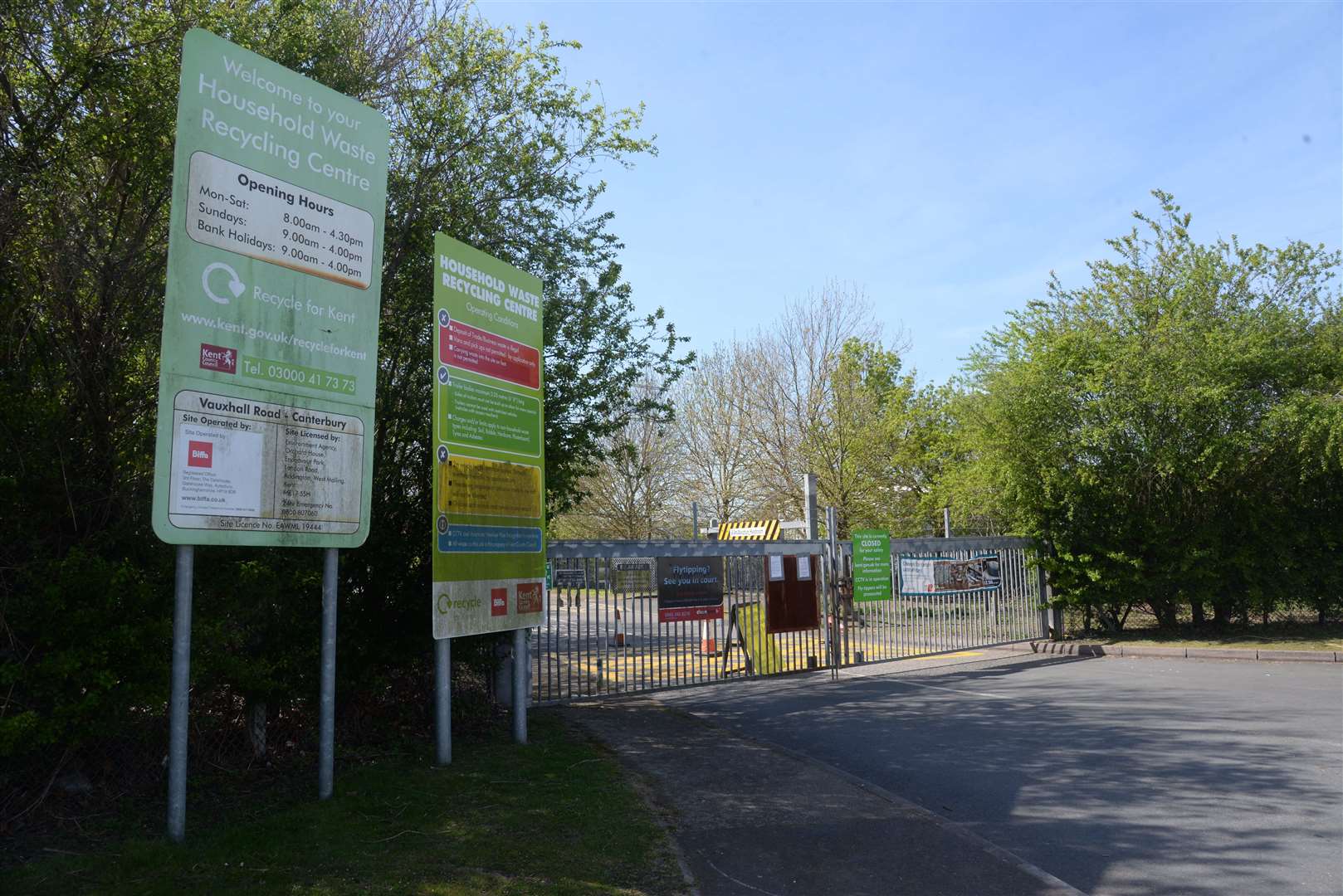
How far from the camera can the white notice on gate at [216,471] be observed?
5.57 m

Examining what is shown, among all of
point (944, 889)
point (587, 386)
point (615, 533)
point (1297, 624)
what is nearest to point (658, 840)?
point (944, 889)

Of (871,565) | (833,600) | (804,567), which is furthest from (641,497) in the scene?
(804,567)

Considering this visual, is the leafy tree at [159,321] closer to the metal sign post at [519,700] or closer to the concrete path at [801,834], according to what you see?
the metal sign post at [519,700]

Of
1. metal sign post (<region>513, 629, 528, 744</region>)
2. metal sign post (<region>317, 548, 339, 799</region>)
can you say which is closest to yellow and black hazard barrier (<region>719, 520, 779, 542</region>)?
metal sign post (<region>513, 629, 528, 744</region>)

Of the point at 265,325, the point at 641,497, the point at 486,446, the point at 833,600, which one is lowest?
the point at 833,600

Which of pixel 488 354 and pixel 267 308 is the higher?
pixel 488 354

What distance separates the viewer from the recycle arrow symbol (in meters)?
5.80

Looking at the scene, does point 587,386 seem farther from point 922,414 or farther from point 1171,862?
point 922,414

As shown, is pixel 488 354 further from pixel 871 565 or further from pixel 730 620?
pixel 871 565

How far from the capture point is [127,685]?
5.67m

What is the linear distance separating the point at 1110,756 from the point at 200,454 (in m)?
7.85

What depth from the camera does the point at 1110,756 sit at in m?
8.26

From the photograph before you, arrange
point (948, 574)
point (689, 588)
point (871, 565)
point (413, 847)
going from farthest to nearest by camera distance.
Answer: point (948, 574), point (871, 565), point (689, 588), point (413, 847)

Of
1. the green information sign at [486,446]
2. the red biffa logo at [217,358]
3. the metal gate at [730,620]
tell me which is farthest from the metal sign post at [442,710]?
the red biffa logo at [217,358]
